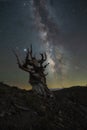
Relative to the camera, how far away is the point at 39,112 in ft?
64.7

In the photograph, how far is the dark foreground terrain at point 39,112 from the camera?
16969 mm

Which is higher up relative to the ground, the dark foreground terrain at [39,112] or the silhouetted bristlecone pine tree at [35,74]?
the silhouetted bristlecone pine tree at [35,74]

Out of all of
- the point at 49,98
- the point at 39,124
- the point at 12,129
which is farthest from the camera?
the point at 49,98

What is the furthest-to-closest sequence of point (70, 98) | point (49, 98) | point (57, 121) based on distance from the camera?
point (70, 98)
point (49, 98)
point (57, 121)

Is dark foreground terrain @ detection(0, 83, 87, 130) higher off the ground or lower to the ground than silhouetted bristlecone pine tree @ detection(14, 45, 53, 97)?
lower

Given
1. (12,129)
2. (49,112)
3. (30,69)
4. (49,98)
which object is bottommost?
(12,129)

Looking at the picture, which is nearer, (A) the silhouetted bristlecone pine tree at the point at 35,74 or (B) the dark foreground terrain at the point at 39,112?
(B) the dark foreground terrain at the point at 39,112

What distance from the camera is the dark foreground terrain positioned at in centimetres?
1697

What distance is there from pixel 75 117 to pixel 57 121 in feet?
10.1

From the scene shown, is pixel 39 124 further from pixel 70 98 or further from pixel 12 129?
pixel 70 98

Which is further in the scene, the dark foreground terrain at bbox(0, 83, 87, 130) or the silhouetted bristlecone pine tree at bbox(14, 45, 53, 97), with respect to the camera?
the silhouetted bristlecone pine tree at bbox(14, 45, 53, 97)

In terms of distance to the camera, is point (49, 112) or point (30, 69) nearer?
point (49, 112)

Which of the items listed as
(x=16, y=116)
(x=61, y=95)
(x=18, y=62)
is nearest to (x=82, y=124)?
(x=16, y=116)

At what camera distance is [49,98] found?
993 inches
